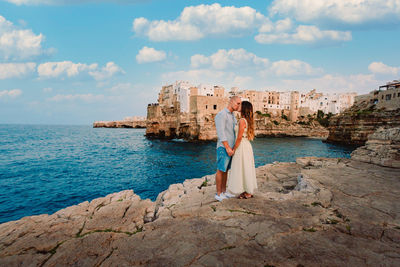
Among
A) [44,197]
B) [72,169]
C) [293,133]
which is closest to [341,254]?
[44,197]

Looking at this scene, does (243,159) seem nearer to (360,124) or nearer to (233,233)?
(233,233)

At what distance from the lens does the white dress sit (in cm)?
451

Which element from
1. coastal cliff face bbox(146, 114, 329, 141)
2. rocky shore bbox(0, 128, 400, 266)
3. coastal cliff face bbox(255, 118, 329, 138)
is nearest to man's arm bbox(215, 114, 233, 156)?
rocky shore bbox(0, 128, 400, 266)

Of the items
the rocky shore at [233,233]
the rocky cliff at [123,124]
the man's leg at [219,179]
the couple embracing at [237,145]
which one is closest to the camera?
the rocky shore at [233,233]

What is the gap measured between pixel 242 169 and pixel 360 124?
1722 inches

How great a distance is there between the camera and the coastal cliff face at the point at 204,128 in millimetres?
46719

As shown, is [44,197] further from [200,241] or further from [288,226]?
[288,226]

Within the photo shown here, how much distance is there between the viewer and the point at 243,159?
14.9 ft

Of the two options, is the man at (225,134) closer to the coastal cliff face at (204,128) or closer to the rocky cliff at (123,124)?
the coastal cliff face at (204,128)

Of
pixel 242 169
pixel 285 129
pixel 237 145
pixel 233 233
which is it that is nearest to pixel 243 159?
pixel 242 169

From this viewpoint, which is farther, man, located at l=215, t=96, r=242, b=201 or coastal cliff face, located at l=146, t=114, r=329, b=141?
coastal cliff face, located at l=146, t=114, r=329, b=141

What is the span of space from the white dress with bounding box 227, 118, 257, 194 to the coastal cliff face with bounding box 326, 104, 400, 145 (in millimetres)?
37756

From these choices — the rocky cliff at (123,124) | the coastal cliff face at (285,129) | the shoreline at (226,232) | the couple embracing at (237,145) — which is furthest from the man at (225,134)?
the rocky cliff at (123,124)

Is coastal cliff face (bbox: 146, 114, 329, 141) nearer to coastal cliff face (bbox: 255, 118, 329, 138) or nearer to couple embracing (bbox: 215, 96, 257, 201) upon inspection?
coastal cliff face (bbox: 255, 118, 329, 138)
